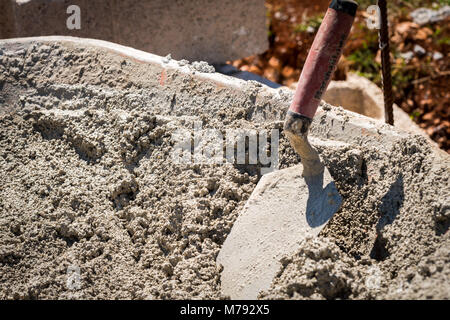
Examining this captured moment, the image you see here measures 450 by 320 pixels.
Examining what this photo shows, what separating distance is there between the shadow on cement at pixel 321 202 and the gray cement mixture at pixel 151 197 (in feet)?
0.21

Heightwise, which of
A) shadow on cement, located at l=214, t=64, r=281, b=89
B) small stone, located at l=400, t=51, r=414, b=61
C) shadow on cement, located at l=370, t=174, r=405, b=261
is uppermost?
small stone, located at l=400, t=51, r=414, b=61

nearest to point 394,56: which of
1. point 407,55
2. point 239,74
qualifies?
point 407,55

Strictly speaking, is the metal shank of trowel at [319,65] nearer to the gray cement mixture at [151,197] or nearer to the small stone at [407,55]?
the gray cement mixture at [151,197]

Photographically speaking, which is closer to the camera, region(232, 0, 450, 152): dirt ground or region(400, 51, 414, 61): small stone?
region(232, 0, 450, 152): dirt ground

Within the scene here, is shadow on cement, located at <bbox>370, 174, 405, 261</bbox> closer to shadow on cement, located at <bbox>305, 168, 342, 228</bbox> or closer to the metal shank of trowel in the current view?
shadow on cement, located at <bbox>305, 168, 342, 228</bbox>

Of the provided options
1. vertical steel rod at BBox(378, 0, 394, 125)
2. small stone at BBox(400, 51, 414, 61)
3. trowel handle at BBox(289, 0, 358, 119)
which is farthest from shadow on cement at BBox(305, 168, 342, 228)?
small stone at BBox(400, 51, 414, 61)

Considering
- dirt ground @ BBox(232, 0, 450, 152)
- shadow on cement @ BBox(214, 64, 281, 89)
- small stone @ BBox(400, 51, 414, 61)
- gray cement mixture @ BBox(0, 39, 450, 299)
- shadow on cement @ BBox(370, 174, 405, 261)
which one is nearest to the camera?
gray cement mixture @ BBox(0, 39, 450, 299)

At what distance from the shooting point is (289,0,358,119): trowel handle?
5.08 ft

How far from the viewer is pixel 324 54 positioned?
159 centimetres

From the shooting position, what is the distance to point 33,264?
5.83 feet

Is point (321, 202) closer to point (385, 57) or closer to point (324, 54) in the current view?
point (324, 54)

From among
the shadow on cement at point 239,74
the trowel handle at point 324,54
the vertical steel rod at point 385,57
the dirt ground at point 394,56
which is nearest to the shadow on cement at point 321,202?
the trowel handle at point 324,54

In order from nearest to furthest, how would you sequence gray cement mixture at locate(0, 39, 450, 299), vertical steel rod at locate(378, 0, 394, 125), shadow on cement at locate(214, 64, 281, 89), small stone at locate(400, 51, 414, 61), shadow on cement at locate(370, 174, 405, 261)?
1. gray cement mixture at locate(0, 39, 450, 299)
2. shadow on cement at locate(370, 174, 405, 261)
3. vertical steel rod at locate(378, 0, 394, 125)
4. shadow on cement at locate(214, 64, 281, 89)
5. small stone at locate(400, 51, 414, 61)
